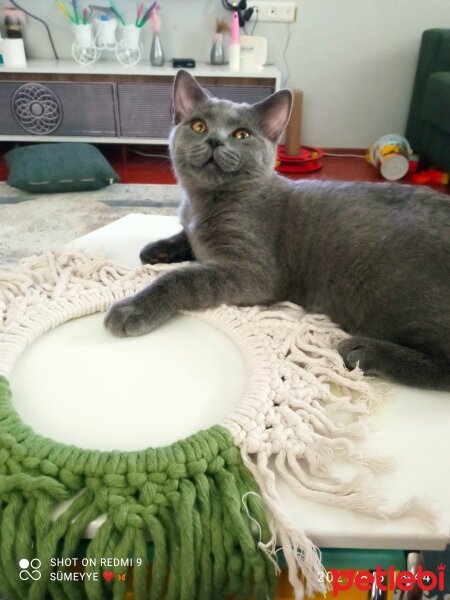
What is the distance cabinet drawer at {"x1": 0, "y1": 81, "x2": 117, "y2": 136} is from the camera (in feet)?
9.00

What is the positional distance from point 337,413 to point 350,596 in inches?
8.6

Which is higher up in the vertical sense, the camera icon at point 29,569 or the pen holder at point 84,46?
the pen holder at point 84,46

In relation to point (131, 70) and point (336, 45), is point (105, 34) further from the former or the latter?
point (336, 45)

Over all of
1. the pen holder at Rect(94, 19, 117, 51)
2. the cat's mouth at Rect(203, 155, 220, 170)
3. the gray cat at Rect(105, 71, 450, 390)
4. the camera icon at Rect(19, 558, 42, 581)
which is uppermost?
the pen holder at Rect(94, 19, 117, 51)

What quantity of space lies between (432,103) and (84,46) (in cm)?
198

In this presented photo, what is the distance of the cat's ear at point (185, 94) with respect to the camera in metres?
1.09

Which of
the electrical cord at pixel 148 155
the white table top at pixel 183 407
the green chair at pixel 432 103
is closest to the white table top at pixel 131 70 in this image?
the electrical cord at pixel 148 155

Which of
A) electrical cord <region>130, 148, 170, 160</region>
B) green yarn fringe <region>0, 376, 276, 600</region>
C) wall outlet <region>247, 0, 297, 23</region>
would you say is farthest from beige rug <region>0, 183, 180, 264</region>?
green yarn fringe <region>0, 376, 276, 600</region>

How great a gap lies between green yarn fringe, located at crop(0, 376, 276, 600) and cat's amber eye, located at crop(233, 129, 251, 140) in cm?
73

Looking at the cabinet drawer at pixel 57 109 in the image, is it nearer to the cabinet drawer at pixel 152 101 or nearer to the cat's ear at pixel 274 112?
the cabinet drawer at pixel 152 101

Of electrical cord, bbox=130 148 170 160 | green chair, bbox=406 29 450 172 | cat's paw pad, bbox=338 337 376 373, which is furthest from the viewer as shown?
electrical cord, bbox=130 148 170 160

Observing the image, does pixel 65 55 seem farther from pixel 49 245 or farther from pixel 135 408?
pixel 135 408

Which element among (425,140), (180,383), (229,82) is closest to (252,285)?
(180,383)

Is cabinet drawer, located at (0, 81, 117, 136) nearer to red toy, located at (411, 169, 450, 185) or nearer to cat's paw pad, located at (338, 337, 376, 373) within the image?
red toy, located at (411, 169, 450, 185)
